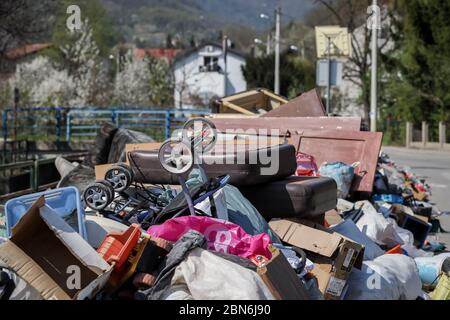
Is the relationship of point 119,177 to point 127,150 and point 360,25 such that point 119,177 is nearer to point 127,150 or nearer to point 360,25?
point 127,150

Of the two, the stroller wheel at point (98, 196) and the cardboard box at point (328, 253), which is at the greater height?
the stroller wheel at point (98, 196)

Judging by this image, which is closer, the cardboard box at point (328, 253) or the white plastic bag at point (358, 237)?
the cardboard box at point (328, 253)

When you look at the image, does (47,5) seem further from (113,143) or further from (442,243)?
(442,243)

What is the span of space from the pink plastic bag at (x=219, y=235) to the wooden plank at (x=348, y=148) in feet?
19.8

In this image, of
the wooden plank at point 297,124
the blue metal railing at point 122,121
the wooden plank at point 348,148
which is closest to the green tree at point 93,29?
the blue metal railing at point 122,121

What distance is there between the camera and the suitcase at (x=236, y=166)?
7535 mm

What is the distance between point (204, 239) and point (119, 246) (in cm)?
56

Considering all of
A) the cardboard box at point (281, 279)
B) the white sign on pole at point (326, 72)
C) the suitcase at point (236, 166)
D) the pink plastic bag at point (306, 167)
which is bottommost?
the cardboard box at point (281, 279)

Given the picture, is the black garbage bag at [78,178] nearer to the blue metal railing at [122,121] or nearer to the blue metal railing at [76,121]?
the blue metal railing at [122,121]

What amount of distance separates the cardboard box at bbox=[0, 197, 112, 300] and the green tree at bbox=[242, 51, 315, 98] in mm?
53256

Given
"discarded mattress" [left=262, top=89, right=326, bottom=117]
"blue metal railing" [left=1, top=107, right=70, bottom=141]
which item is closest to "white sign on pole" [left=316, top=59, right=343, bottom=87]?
"discarded mattress" [left=262, top=89, right=326, bottom=117]

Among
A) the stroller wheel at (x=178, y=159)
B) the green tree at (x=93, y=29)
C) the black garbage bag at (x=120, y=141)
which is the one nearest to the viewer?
the stroller wheel at (x=178, y=159)

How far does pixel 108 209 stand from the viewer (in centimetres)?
693
